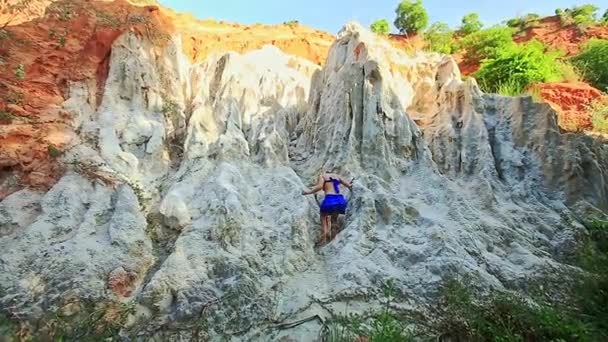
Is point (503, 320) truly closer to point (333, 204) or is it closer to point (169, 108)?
point (333, 204)

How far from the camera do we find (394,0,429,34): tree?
21.6m

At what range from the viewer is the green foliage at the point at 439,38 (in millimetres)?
16194

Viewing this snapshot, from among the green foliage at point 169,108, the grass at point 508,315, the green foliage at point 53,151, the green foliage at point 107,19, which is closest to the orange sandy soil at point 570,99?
the grass at point 508,315

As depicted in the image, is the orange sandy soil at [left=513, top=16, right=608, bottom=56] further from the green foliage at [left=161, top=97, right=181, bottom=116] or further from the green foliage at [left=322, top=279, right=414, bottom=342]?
the green foliage at [left=322, top=279, right=414, bottom=342]

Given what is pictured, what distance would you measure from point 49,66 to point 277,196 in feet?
15.9

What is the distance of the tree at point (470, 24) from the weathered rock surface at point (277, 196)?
909 centimetres

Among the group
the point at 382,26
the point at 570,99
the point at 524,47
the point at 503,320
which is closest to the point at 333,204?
the point at 503,320

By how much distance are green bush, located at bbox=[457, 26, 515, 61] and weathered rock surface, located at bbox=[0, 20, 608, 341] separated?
5147mm

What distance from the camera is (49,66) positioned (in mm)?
8312

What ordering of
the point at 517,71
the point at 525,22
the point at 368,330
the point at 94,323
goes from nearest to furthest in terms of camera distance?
the point at 94,323
the point at 368,330
the point at 517,71
the point at 525,22

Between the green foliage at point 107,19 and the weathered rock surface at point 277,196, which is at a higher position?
the green foliage at point 107,19

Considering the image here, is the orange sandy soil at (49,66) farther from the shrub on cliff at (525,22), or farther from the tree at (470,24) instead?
the shrub on cliff at (525,22)

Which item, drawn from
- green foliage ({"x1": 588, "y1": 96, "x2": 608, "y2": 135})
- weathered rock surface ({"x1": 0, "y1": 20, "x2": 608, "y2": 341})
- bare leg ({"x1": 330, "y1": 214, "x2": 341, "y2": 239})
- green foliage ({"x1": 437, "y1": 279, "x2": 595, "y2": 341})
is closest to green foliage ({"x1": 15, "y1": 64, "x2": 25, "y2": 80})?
weathered rock surface ({"x1": 0, "y1": 20, "x2": 608, "y2": 341})

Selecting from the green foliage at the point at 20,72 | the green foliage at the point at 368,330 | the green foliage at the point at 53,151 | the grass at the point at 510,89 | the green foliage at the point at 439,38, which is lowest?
the green foliage at the point at 368,330
